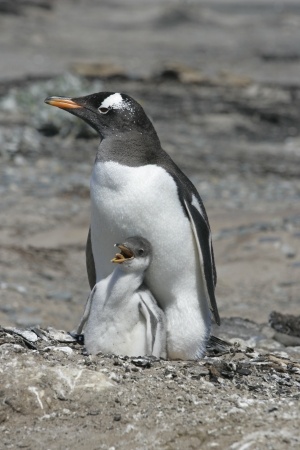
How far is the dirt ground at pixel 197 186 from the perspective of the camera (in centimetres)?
465

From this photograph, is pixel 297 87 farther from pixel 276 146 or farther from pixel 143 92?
pixel 276 146

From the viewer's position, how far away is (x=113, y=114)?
5633 millimetres

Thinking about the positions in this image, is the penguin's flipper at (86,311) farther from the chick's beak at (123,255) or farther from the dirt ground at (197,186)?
the chick's beak at (123,255)

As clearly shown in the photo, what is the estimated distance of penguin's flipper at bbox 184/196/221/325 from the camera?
5.55 metres

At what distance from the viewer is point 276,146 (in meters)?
15.9

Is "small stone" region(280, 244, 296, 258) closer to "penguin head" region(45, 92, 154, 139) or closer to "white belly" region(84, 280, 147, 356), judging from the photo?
"penguin head" region(45, 92, 154, 139)

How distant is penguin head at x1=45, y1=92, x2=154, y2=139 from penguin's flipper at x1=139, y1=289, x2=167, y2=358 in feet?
2.88

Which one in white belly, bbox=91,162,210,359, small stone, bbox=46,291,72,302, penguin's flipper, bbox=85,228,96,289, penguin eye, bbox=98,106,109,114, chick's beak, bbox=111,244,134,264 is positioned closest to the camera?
chick's beak, bbox=111,244,134,264

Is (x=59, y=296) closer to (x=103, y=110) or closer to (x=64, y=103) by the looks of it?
(x=64, y=103)

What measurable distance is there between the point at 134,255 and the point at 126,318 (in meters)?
0.37

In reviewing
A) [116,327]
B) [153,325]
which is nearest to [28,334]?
[116,327]

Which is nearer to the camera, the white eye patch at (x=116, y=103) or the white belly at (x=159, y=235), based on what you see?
the white belly at (x=159, y=235)

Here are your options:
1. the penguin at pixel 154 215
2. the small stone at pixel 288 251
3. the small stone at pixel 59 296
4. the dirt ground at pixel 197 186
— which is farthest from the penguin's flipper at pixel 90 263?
the small stone at pixel 288 251

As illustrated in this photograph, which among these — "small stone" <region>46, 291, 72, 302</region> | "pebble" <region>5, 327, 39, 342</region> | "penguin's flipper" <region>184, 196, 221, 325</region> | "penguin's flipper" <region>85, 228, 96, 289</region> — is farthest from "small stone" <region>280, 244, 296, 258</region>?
"pebble" <region>5, 327, 39, 342</region>
